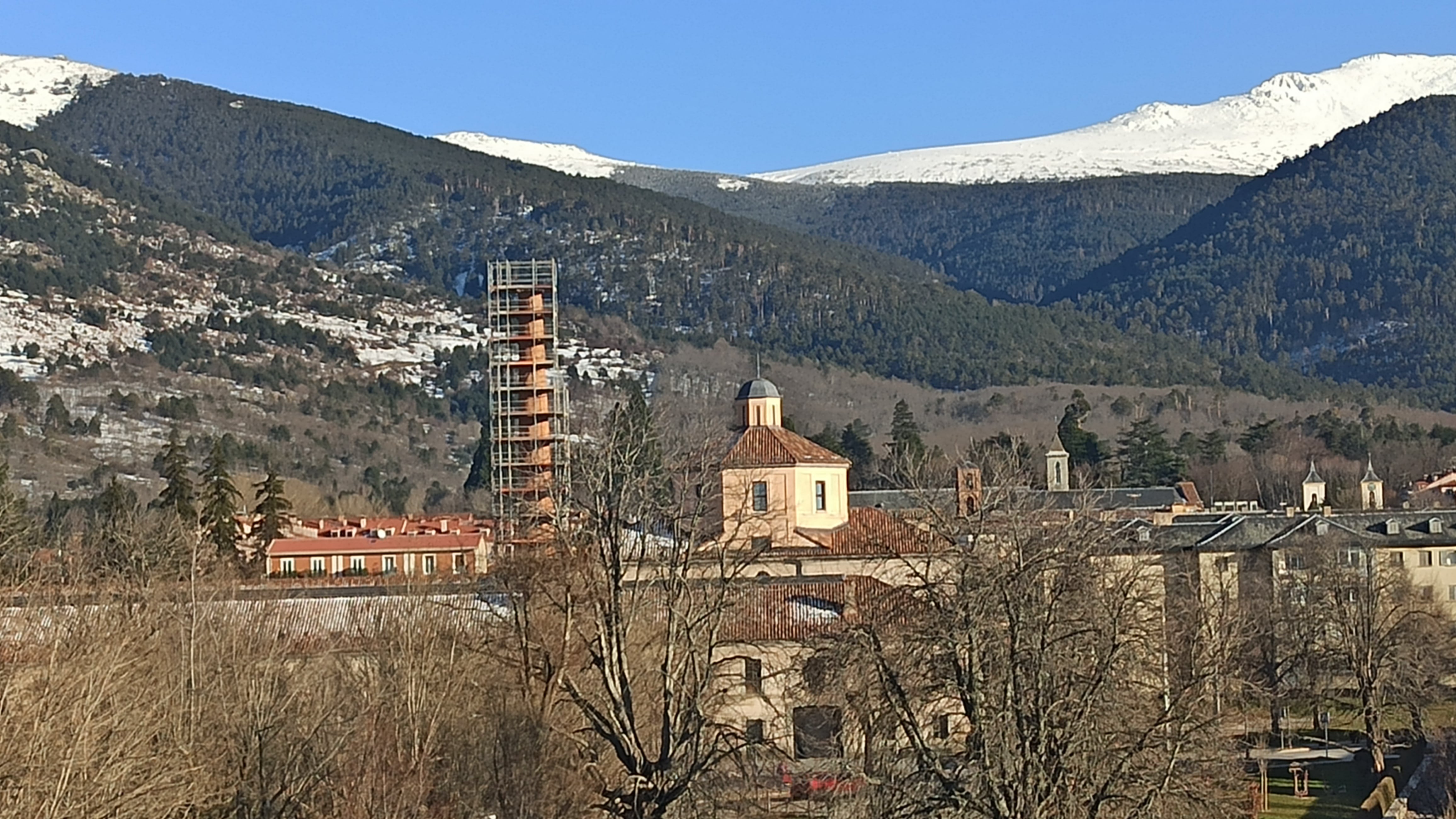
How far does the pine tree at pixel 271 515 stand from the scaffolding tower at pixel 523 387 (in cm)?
829

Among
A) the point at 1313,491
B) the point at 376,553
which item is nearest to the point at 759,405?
the point at 376,553

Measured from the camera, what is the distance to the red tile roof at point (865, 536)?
2100 inches

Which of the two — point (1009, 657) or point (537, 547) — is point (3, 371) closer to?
point (537, 547)

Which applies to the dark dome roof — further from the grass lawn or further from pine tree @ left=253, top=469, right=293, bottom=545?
the grass lawn

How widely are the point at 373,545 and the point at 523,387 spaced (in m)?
8.46

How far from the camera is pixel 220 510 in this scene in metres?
69.3

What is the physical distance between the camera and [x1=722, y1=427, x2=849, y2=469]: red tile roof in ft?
193

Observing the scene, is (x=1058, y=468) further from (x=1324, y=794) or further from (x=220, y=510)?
(x=1324, y=794)

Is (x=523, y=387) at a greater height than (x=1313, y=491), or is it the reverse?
(x=523, y=387)

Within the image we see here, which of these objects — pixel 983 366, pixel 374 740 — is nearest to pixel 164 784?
pixel 374 740

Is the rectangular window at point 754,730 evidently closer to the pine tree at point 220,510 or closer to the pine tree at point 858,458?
the pine tree at point 220,510

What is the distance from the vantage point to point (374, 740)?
29938 mm

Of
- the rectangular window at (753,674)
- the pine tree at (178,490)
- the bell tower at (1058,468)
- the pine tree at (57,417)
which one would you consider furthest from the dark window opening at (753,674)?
the pine tree at (57,417)

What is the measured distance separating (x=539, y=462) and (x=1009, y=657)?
172 ft
